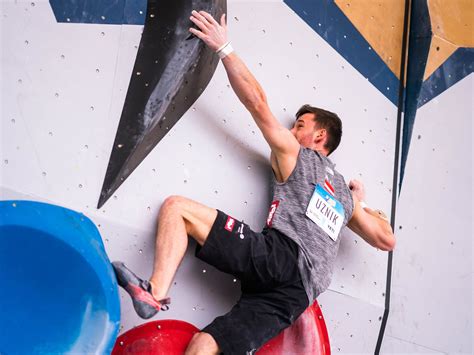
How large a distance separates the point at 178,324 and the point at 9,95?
90 cm

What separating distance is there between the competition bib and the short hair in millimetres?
306

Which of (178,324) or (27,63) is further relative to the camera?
(178,324)

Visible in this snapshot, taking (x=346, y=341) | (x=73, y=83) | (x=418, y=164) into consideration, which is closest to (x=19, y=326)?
(x=73, y=83)

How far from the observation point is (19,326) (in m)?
1.86

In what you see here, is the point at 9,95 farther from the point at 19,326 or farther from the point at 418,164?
the point at 418,164

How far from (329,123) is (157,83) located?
2.63 feet

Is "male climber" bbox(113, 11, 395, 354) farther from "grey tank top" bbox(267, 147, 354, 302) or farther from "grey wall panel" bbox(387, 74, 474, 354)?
"grey wall panel" bbox(387, 74, 474, 354)

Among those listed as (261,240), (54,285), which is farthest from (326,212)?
(54,285)

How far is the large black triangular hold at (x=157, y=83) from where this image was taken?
216 centimetres

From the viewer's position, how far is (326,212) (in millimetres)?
2477

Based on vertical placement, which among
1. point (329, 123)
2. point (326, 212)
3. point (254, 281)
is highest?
point (329, 123)

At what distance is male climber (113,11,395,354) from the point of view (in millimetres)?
2131

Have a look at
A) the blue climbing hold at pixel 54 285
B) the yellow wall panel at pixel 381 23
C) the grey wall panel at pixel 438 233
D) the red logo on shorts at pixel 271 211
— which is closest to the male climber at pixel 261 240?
the red logo on shorts at pixel 271 211

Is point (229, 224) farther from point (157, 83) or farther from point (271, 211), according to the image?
point (157, 83)
